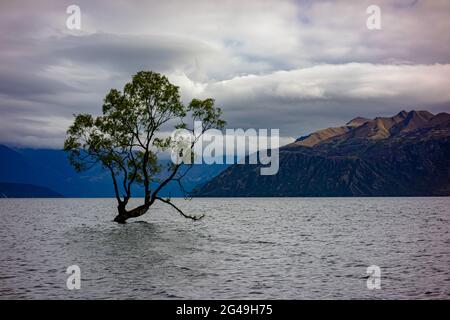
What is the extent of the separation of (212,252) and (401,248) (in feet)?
84.4

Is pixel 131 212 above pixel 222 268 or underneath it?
above

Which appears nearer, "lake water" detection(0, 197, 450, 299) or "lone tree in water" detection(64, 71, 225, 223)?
"lake water" detection(0, 197, 450, 299)

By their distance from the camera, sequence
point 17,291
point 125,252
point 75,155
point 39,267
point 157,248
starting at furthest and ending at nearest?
1. point 75,155
2. point 157,248
3. point 125,252
4. point 39,267
5. point 17,291

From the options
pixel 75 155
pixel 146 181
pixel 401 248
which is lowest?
pixel 401 248

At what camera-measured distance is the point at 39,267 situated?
1631 inches

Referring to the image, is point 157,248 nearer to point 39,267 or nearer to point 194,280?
point 39,267

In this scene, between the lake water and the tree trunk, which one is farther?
the tree trunk

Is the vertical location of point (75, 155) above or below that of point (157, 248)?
above

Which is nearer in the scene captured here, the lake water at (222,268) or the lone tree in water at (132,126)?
the lake water at (222,268)

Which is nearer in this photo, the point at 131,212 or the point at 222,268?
the point at 222,268

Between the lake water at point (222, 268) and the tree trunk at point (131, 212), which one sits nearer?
the lake water at point (222, 268)

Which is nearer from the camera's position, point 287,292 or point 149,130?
point 287,292

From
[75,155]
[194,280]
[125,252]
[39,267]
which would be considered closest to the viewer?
[194,280]

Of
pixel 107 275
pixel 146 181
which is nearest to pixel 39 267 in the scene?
pixel 107 275
